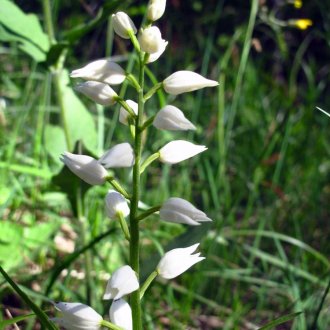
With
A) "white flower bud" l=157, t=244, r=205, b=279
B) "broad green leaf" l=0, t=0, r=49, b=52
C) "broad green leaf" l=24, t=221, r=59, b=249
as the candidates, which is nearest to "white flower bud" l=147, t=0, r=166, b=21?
"white flower bud" l=157, t=244, r=205, b=279

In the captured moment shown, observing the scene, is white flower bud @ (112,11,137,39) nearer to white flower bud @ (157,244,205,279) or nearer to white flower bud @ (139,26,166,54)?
white flower bud @ (139,26,166,54)

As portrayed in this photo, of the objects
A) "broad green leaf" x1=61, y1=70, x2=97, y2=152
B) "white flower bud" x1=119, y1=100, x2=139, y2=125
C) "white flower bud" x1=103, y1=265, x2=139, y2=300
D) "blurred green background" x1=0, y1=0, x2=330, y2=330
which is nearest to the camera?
"white flower bud" x1=103, y1=265, x2=139, y2=300

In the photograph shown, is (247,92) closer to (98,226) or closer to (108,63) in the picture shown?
(98,226)

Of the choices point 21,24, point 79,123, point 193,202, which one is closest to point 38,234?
point 79,123

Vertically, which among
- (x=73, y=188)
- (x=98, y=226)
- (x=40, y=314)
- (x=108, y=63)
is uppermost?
(x=108, y=63)

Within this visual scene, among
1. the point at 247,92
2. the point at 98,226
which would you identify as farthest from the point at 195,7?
the point at 98,226
